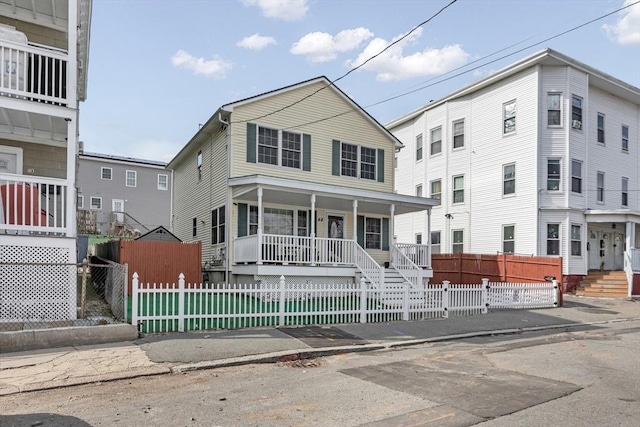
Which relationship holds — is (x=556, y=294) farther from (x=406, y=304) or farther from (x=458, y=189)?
(x=458, y=189)

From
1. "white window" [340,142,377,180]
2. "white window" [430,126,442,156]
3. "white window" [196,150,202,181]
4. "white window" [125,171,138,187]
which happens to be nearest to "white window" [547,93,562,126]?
"white window" [430,126,442,156]

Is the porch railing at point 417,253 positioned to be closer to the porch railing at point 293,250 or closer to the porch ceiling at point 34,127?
the porch railing at point 293,250

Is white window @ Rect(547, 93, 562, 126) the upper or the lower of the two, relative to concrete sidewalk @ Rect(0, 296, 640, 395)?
upper

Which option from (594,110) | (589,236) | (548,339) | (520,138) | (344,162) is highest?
(594,110)

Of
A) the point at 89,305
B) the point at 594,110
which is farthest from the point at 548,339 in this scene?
the point at 594,110

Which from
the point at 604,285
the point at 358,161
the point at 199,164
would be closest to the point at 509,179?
the point at 604,285

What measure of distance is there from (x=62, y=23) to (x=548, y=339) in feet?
49.9

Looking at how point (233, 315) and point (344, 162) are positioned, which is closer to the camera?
point (233, 315)

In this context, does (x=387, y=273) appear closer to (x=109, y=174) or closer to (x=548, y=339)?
(x=548, y=339)

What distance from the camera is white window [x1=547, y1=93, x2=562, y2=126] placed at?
75.0ft

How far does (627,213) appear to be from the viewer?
22.4 meters

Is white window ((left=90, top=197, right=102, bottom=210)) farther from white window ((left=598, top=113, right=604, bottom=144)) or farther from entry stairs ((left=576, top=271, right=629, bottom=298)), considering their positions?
white window ((left=598, top=113, right=604, bottom=144))

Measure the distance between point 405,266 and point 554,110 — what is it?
11419 mm

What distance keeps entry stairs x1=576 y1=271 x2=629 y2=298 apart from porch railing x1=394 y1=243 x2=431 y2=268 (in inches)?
337
